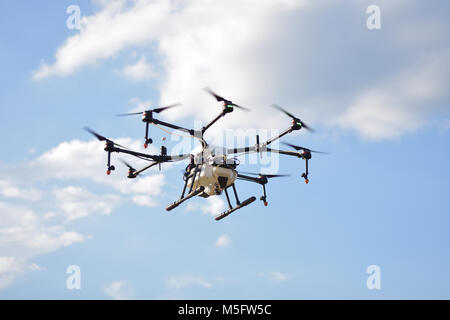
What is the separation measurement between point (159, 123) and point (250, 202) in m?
8.64

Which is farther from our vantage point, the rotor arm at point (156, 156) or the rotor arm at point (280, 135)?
the rotor arm at point (156, 156)

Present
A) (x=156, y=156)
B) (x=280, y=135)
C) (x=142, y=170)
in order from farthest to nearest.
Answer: (x=142, y=170), (x=156, y=156), (x=280, y=135)

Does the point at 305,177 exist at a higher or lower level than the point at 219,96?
lower

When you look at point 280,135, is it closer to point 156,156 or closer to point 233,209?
point 233,209

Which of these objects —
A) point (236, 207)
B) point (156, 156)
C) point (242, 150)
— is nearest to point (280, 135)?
point (242, 150)

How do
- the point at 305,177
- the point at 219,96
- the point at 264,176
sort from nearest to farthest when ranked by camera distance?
the point at 219,96
the point at 305,177
the point at 264,176

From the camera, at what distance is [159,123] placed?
4097 centimetres

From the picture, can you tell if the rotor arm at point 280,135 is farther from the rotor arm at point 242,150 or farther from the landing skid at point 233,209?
the landing skid at point 233,209

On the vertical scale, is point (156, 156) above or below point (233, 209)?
above
